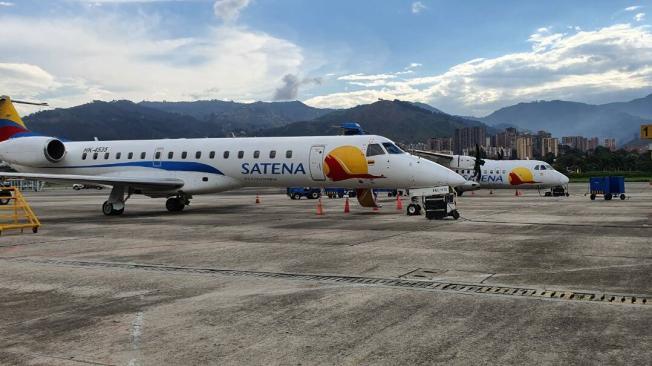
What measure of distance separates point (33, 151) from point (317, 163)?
A: 15.2 metres

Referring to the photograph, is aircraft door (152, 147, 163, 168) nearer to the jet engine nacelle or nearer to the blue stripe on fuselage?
the blue stripe on fuselage

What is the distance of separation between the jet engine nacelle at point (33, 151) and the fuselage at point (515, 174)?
93.7ft

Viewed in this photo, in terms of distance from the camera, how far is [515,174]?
4059 cm

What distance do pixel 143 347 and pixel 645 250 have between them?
10575 millimetres

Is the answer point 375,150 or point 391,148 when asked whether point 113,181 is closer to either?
point 375,150

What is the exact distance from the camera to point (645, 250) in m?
11.3

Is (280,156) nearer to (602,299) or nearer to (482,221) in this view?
(482,221)

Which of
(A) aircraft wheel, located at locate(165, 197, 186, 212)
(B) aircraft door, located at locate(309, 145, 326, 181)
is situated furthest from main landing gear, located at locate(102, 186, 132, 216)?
(B) aircraft door, located at locate(309, 145, 326, 181)

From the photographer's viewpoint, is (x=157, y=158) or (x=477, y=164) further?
(x=477, y=164)

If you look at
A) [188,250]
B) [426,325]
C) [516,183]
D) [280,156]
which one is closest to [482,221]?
[280,156]

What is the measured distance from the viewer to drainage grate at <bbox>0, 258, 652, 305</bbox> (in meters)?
7.16

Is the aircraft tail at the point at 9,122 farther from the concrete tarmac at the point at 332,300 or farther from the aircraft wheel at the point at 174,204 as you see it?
the concrete tarmac at the point at 332,300

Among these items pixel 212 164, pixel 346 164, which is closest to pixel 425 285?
pixel 346 164

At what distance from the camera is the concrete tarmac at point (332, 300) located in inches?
205
